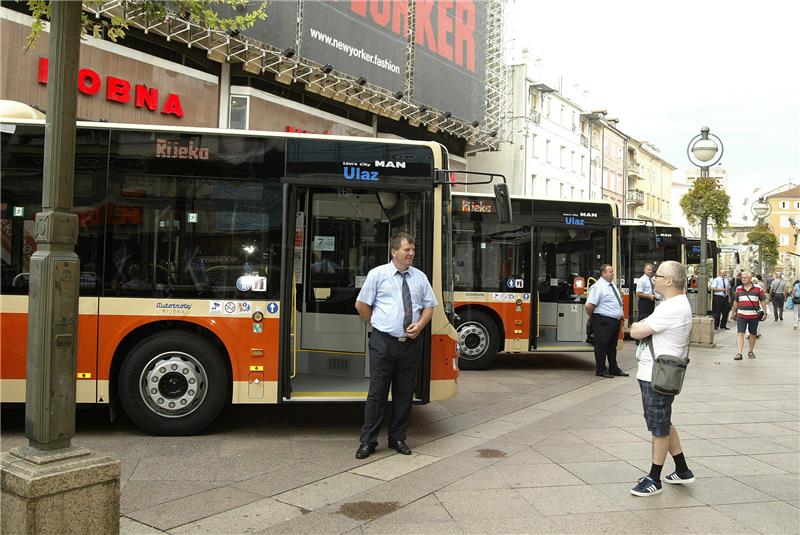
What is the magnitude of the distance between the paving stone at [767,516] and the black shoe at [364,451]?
2.81 metres

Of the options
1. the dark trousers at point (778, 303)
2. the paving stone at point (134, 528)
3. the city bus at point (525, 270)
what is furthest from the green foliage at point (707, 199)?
the paving stone at point (134, 528)

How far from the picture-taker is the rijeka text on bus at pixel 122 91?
45.0 ft

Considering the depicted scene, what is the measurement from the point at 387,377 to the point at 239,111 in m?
13.9

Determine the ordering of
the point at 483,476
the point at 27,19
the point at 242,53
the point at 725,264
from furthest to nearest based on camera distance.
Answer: the point at 725,264 → the point at 242,53 → the point at 27,19 → the point at 483,476

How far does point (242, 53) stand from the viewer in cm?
1712

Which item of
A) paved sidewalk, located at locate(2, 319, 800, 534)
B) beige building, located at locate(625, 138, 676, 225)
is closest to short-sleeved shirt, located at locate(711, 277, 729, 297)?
paved sidewalk, located at locate(2, 319, 800, 534)

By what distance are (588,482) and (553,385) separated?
17.0 feet

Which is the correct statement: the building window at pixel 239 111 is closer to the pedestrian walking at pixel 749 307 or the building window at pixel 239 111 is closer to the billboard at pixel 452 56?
the billboard at pixel 452 56

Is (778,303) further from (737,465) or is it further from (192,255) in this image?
(192,255)

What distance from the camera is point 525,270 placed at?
39.1ft

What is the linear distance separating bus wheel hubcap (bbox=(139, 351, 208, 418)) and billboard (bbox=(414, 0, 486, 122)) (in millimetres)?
18892

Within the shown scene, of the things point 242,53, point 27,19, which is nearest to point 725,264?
point 242,53

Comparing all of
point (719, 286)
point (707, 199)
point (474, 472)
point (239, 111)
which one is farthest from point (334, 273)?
point (719, 286)

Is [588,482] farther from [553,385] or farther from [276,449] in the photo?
[553,385]
